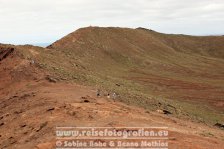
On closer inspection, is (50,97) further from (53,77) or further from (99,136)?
(99,136)

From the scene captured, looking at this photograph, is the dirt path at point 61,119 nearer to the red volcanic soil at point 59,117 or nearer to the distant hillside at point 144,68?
the red volcanic soil at point 59,117

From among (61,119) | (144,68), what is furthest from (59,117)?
(144,68)

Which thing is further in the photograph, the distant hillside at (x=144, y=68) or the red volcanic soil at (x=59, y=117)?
the distant hillside at (x=144, y=68)

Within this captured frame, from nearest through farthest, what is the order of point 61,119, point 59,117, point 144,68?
1. point 61,119
2. point 59,117
3. point 144,68

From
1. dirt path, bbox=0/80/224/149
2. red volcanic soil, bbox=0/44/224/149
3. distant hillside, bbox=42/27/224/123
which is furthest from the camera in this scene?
distant hillside, bbox=42/27/224/123

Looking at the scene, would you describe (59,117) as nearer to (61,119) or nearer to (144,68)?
(61,119)

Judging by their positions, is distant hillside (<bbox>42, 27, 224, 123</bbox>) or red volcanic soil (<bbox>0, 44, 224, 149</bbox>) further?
distant hillside (<bbox>42, 27, 224, 123</bbox>)

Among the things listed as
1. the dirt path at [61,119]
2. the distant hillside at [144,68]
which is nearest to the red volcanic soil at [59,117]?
the dirt path at [61,119]

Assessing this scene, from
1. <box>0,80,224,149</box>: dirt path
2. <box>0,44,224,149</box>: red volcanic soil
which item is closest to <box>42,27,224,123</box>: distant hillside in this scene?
<box>0,44,224,149</box>: red volcanic soil

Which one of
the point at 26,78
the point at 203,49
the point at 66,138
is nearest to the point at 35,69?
the point at 26,78

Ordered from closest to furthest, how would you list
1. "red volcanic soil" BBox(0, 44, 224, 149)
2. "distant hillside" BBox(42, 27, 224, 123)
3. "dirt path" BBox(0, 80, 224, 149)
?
"dirt path" BBox(0, 80, 224, 149)
"red volcanic soil" BBox(0, 44, 224, 149)
"distant hillside" BBox(42, 27, 224, 123)

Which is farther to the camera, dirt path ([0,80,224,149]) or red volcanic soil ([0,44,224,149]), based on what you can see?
red volcanic soil ([0,44,224,149])

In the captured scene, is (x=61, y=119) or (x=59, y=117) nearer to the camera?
(x=61, y=119)

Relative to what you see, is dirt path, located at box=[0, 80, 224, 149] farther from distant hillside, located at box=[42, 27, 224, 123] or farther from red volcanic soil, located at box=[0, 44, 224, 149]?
distant hillside, located at box=[42, 27, 224, 123]
